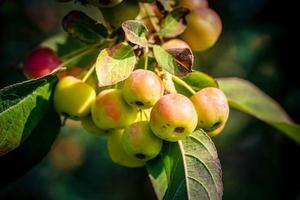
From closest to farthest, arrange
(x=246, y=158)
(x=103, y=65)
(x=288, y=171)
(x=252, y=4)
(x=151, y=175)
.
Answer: (x=103, y=65)
(x=151, y=175)
(x=288, y=171)
(x=252, y=4)
(x=246, y=158)

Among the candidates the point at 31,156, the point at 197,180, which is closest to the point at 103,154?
the point at 31,156

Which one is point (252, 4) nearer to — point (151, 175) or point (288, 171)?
point (288, 171)

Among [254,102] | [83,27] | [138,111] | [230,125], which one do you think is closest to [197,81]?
[138,111]

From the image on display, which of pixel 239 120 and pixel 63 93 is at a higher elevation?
pixel 63 93

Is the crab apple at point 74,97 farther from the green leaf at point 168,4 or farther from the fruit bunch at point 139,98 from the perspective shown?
the green leaf at point 168,4

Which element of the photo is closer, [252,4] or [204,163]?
[204,163]

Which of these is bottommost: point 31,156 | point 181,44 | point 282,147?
point 282,147

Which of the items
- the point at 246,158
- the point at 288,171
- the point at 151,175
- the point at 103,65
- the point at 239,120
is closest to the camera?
the point at 103,65
